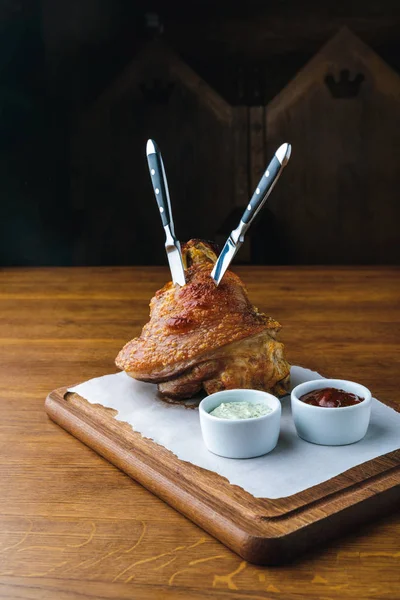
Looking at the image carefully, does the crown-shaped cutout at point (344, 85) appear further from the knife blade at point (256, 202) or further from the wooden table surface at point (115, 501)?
the knife blade at point (256, 202)

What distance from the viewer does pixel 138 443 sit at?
48.0 inches

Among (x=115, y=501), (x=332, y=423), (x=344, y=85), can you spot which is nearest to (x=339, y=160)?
(x=344, y=85)

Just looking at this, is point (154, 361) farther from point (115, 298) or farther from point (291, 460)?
point (115, 298)

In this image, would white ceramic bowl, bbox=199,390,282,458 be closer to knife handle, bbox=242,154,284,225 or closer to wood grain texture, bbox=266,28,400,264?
knife handle, bbox=242,154,284,225

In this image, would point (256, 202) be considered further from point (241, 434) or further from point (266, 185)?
point (241, 434)

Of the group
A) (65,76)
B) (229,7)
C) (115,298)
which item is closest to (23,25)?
(65,76)

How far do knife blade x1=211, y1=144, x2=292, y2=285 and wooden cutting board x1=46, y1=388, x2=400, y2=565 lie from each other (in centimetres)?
36

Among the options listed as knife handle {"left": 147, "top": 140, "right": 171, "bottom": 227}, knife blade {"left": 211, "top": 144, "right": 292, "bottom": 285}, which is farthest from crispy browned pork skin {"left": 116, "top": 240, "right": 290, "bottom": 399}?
knife handle {"left": 147, "top": 140, "right": 171, "bottom": 227}

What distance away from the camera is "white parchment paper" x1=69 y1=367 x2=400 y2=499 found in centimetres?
109

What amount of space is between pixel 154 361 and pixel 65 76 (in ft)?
8.48

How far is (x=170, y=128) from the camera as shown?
3.58 metres

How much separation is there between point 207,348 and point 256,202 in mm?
260

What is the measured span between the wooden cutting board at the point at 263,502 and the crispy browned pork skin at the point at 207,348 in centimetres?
16

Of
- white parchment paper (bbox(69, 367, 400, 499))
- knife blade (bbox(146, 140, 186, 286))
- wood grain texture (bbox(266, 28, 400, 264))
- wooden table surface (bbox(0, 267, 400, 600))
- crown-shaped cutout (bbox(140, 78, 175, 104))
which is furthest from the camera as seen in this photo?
crown-shaped cutout (bbox(140, 78, 175, 104))
